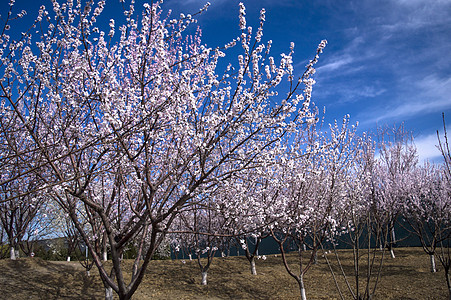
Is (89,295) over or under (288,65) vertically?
under

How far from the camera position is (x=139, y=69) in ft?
16.6

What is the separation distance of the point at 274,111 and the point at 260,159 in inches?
31.8

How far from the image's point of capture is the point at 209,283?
12.4 m

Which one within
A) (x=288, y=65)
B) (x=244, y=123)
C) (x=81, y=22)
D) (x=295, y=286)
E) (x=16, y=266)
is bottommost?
(x=295, y=286)

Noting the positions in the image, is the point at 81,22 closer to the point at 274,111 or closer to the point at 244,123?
the point at 244,123

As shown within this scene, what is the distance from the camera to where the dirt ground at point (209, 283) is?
34.3 ft

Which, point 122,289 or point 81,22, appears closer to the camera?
point 81,22

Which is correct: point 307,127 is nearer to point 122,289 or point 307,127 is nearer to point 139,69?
point 139,69

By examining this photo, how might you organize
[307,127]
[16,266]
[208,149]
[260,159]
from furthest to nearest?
[16,266], [307,127], [260,159], [208,149]

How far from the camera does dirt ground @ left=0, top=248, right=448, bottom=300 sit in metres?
10.5

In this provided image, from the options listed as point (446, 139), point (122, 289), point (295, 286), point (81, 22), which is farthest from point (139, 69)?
point (295, 286)

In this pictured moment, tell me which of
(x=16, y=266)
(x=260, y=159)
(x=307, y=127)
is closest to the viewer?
(x=260, y=159)

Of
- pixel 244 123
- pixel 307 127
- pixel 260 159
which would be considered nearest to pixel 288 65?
pixel 244 123

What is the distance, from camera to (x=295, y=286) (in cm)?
1201
